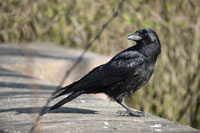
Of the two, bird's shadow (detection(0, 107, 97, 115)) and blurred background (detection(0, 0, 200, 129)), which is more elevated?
blurred background (detection(0, 0, 200, 129))

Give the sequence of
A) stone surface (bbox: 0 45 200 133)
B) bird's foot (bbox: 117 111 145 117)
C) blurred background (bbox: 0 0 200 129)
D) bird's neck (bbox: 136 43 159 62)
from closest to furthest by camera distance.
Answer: stone surface (bbox: 0 45 200 133), bird's foot (bbox: 117 111 145 117), bird's neck (bbox: 136 43 159 62), blurred background (bbox: 0 0 200 129)

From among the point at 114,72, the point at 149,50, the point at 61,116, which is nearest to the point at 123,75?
the point at 114,72

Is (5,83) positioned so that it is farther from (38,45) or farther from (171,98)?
(38,45)

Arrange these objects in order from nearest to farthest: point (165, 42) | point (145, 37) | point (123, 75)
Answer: point (123, 75) < point (145, 37) < point (165, 42)

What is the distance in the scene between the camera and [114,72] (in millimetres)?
4207

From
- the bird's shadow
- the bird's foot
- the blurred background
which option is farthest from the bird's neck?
the blurred background

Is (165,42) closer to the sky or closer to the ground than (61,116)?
closer to the sky

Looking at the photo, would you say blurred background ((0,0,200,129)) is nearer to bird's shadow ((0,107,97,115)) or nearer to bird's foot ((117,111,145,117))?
bird's shadow ((0,107,97,115))

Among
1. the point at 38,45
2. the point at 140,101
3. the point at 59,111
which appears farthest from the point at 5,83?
the point at 38,45

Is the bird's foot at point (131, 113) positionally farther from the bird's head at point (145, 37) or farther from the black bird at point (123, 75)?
the bird's head at point (145, 37)

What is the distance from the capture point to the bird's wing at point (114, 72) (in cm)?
412

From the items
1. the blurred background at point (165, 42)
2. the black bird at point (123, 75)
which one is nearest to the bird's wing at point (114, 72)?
the black bird at point (123, 75)

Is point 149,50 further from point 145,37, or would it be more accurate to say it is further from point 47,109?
point 47,109

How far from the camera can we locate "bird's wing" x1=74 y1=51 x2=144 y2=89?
13.5ft
